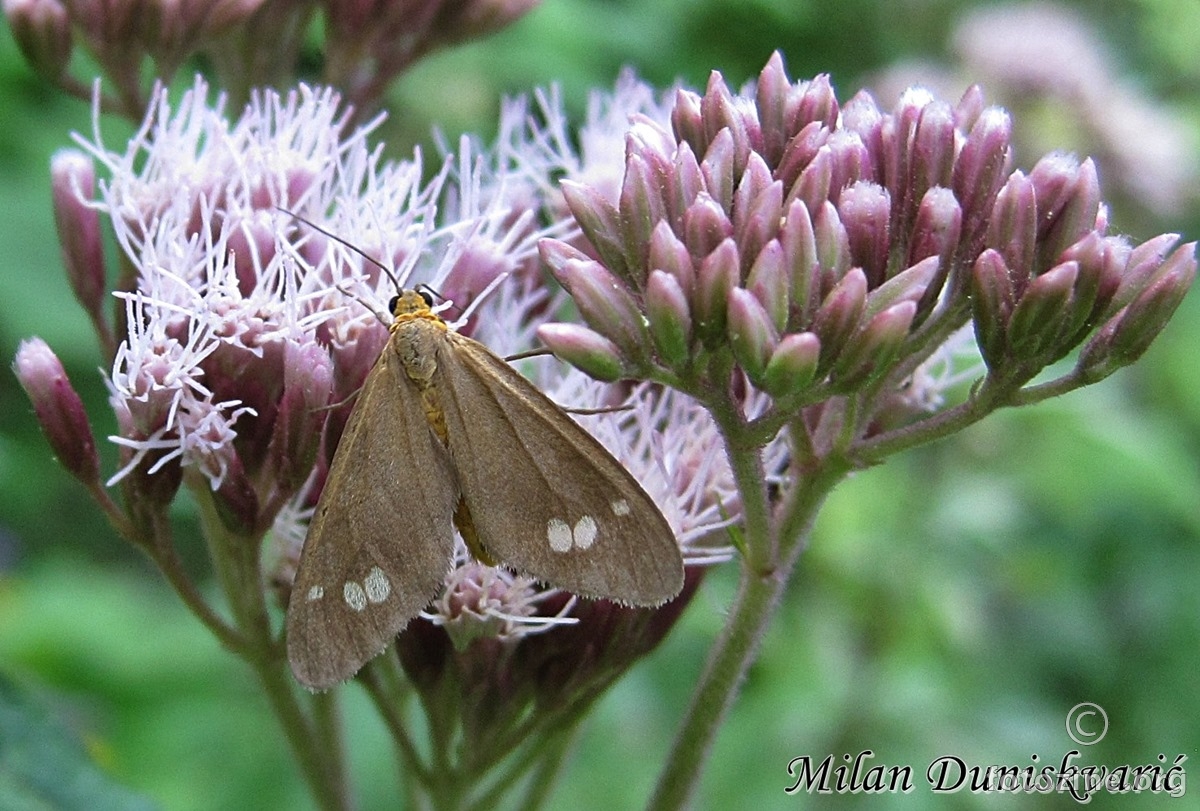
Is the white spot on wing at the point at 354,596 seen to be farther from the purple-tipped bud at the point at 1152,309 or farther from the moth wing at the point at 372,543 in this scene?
the purple-tipped bud at the point at 1152,309

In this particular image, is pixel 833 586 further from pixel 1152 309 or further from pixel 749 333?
pixel 749 333

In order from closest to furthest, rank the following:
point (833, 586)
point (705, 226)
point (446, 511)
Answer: point (705, 226), point (446, 511), point (833, 586)

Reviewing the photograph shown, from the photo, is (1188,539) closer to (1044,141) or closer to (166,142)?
(1044,141)

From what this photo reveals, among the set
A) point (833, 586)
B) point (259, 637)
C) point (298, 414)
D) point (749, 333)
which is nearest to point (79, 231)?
point (298, 414)

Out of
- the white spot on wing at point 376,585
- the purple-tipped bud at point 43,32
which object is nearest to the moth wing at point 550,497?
the white spot on wing at point 376,585

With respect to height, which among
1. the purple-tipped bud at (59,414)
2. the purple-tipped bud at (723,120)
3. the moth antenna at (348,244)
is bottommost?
the purple-tipped bud at (59,414)
